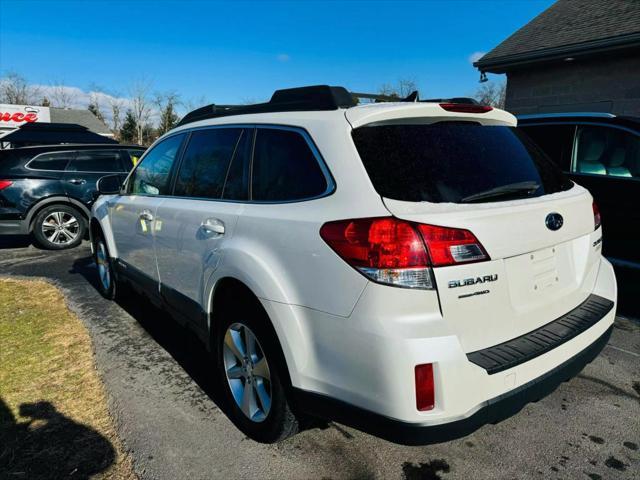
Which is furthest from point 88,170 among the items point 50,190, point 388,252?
point 388,252

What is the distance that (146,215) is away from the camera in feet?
12.3

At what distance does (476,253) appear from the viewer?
1.94 metres

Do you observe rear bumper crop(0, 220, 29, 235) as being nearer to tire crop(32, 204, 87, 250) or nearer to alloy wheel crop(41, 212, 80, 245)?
tire crop(32, 204, 87, 250)

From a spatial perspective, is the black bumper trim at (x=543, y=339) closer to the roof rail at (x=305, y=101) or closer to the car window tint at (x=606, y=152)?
the roof rail at (x=305, y=101)

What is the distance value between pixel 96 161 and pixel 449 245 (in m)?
8.55

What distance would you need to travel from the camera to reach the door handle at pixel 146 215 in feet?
12.1

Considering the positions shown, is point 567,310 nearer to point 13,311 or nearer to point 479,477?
point 479,477

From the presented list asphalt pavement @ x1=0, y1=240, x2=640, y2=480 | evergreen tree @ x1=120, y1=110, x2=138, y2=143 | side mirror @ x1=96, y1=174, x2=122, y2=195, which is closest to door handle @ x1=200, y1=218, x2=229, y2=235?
asphalt pavement @ x1=0, y1=240, x2=640, y2=480

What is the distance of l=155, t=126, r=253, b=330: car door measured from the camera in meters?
2.76

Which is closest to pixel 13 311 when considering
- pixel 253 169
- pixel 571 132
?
pixel 253 169

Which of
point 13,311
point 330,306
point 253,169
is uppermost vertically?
point 253,169

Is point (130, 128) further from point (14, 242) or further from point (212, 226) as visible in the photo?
point (212, 226)

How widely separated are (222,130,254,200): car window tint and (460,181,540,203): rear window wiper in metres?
1.22

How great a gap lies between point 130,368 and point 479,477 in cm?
257
